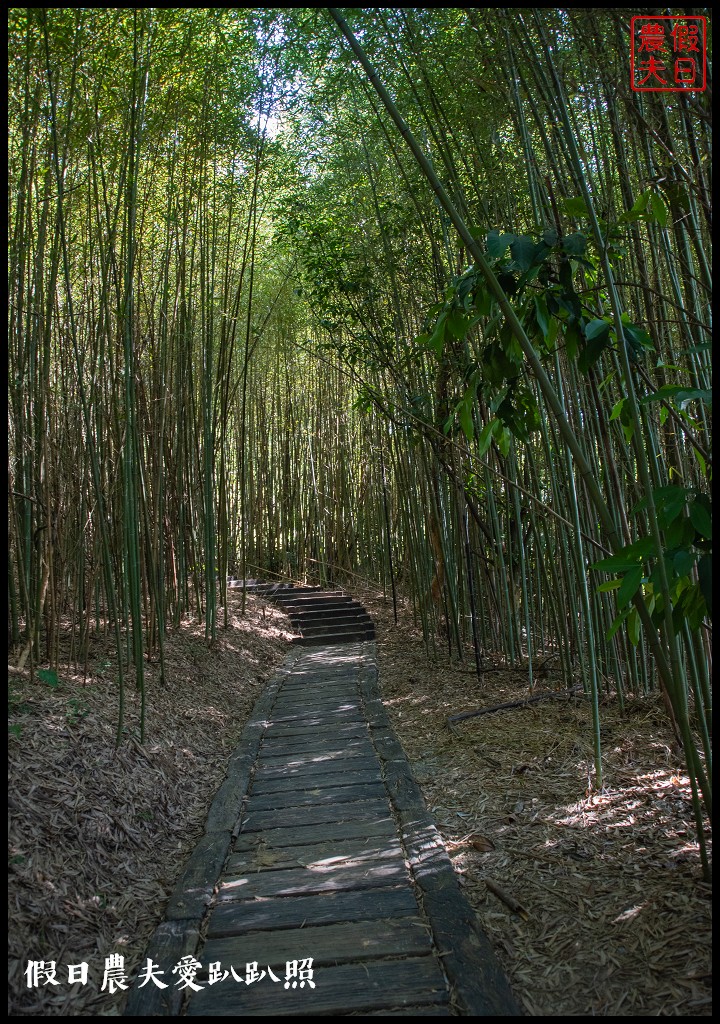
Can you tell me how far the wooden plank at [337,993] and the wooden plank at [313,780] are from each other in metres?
1.09

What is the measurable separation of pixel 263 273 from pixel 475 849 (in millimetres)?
6154

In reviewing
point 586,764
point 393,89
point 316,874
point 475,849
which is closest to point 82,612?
point 316,874

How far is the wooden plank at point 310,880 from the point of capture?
1688 millimetres

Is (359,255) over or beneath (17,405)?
over

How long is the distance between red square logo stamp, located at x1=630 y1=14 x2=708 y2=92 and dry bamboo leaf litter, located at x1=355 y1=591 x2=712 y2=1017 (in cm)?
173

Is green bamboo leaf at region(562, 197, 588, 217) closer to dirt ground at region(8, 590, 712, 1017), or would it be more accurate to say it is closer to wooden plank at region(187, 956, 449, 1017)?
dirt ground at region(8, 590, 712, 1017)

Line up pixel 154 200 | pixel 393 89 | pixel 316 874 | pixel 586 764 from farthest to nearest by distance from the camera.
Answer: pixel 154 200 < pixel 393 89 < pixel 586 764 < pixel 316 874

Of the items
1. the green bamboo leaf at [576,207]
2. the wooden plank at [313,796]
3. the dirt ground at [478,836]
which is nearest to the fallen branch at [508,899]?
the dirt ground at [478,836]

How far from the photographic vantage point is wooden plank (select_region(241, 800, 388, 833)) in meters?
2.14

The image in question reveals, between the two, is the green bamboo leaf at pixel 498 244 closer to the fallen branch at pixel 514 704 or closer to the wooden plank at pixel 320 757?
the wooden plank at pixel 320 757

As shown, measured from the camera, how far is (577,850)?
1764 millimetres

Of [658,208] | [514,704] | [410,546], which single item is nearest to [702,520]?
[658,208]

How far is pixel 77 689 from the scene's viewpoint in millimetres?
2604

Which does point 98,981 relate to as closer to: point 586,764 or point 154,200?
point 586,764
